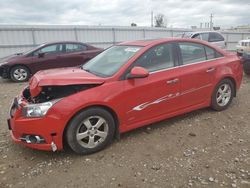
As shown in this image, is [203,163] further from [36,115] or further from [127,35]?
[127,35]

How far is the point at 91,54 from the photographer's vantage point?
9.99 meters

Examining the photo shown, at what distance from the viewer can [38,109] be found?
3.13 metres

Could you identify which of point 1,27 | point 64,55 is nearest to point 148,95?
point 64,55

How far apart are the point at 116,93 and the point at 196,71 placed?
1633 mm

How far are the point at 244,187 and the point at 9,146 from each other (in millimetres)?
3308

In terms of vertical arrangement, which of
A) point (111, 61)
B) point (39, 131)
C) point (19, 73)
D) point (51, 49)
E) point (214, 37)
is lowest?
point (39, 131)

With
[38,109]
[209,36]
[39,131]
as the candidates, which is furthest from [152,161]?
[209,36]

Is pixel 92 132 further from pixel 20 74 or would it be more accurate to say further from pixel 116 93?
pixel 20 74

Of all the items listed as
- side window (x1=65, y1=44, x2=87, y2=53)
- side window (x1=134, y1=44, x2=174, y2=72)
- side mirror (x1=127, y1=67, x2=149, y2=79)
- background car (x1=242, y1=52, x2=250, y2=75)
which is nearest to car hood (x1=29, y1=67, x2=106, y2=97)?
side mirror (x1=127, y1=67, x2=149, y2=79)

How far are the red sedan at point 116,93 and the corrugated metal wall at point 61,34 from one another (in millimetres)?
10838

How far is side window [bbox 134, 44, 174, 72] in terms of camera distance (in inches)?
151

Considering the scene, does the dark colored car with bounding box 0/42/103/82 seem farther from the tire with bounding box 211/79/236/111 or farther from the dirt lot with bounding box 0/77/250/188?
the tire with bounding box 211/79/236/111

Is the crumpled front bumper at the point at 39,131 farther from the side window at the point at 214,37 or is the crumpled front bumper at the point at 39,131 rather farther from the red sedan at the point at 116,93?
the side window at the point at 214,37

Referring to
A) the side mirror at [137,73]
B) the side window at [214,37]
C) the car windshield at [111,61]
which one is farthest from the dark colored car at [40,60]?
the side window at [214,37]
